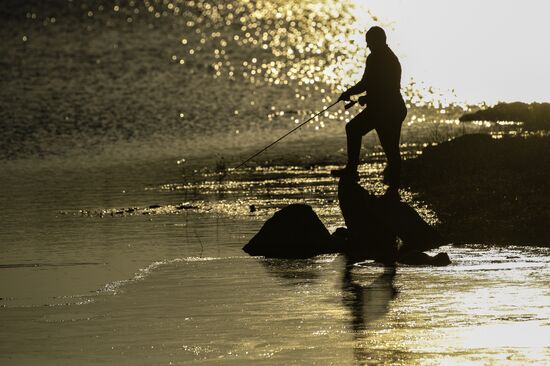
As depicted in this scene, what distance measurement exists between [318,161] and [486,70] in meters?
30.9

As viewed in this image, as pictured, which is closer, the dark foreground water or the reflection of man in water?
the dark foreground water

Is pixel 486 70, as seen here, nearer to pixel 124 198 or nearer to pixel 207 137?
pixel 207 137

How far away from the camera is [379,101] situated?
1670 cm

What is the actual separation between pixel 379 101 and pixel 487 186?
5671 millimetres

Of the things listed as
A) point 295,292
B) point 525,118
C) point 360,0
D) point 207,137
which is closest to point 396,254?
point 295,292

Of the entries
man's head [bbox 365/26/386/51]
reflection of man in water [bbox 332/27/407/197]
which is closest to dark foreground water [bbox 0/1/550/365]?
reflection of man in water [bbox 332/27/407/197]

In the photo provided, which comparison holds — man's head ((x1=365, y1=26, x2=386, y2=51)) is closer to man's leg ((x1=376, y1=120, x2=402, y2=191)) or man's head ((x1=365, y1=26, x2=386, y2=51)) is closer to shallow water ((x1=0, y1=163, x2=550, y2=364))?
man's leg ((x1=376, y1=120, x2=402, y2=191))

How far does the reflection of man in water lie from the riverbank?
4.77 feet

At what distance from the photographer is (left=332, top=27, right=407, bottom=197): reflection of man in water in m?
16.6

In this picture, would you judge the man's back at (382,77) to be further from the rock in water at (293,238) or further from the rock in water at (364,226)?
the rock in water at (293,238)

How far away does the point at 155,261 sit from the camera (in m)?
15.9

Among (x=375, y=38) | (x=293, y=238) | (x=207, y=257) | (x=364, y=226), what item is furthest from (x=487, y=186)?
(x=207, y=257)

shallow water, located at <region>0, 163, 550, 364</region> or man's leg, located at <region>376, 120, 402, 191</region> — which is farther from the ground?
man's leg, located at <region>376, 120, 402, 191</region>

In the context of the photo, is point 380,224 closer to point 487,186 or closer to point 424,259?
point 424,259
